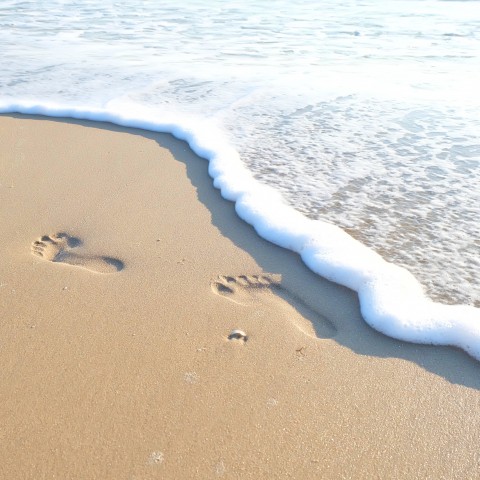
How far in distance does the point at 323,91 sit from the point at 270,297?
303cm

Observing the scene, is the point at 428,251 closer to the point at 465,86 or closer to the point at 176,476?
the point at 176,476

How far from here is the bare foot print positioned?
244 cm

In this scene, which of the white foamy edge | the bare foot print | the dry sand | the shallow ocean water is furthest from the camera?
the shallow ocean water

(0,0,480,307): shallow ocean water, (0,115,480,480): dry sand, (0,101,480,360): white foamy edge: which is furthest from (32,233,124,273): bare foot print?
(0,0,480,307): shallow ocean water

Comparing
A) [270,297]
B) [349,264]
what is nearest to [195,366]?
[270,297]

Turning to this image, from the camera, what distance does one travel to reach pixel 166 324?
208cm

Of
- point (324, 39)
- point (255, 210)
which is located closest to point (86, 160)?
point (255, 210)

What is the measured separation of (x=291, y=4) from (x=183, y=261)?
322 inches

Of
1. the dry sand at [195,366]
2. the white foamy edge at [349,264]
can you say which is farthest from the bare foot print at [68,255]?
the white foamy edge at [349,264]

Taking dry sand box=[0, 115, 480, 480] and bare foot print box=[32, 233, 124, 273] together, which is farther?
bare foot print box=[32, 233, 124, 273]

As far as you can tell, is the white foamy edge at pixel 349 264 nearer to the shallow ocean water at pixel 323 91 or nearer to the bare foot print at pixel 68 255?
the shallow ocean water at pixel 323 91

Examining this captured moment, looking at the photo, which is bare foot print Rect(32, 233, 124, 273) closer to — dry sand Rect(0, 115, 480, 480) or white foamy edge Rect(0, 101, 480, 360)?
dry sand Rect(0, 115, 480, 480)

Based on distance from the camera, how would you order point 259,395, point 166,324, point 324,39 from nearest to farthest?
1. point 259,395
2. point 166,324
3. point 324,39

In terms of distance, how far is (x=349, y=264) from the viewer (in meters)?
2.44
